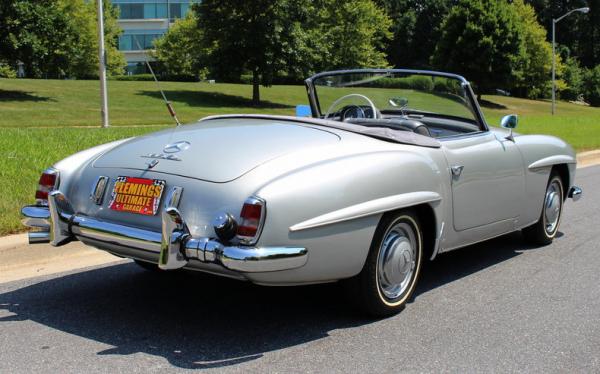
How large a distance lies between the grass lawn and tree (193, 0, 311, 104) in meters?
2.04

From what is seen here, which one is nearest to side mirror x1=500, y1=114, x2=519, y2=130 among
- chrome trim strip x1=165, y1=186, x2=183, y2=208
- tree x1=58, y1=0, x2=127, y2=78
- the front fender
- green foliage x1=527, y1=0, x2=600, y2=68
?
Result: the front fender

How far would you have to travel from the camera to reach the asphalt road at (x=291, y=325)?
343cm

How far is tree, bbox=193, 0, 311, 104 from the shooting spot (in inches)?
1278

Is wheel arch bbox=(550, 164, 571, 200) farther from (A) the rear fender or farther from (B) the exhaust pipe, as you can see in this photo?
(B) the exhaust pipe

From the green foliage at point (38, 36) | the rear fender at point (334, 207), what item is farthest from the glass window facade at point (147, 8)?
the rear fender at point (334, 207)

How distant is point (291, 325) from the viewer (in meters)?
3.99

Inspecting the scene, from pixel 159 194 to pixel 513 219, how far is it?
9.24 feet

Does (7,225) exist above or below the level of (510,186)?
below

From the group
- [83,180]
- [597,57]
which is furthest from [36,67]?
[597,57]

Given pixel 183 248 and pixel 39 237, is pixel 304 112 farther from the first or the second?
pixel 183 248

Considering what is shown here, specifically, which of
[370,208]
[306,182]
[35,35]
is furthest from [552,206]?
[35,35]

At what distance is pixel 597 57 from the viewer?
82562 mm

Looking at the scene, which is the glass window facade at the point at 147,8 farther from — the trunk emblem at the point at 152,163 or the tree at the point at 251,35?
the trunk emblem at the point at 152,163

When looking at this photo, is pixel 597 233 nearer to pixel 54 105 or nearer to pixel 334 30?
pixel 54 105
